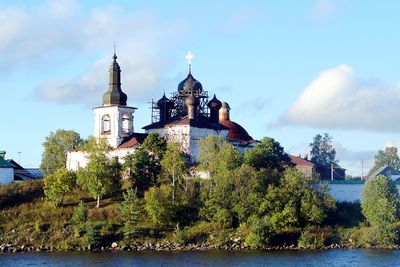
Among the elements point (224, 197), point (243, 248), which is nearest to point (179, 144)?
point (224, 197)

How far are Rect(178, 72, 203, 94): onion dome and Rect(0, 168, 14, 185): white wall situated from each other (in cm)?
1603

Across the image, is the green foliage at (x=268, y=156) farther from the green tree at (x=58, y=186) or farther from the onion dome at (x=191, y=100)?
the green tree at (x=58, y=186)

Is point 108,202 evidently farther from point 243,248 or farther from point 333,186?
point 333,186

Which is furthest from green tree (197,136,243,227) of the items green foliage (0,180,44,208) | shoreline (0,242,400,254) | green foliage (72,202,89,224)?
green foliage (0,180,44,208)

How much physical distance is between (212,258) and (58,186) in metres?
15.4

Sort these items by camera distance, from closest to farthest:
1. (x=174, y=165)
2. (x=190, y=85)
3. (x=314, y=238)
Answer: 1. (x=314, y=238)
2. (x=174, y=165)
3. (x=190, y=85)

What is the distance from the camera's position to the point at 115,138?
69.9 meters

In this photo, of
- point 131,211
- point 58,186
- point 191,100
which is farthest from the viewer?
point 191,100

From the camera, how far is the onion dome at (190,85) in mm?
75188

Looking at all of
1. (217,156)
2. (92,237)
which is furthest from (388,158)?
(92,237)

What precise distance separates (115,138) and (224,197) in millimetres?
13729

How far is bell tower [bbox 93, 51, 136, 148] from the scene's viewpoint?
228 ft

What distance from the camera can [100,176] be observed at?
61.7 metres

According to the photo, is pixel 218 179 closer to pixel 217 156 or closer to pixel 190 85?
pixel 217 156
